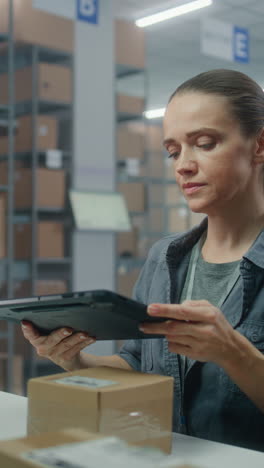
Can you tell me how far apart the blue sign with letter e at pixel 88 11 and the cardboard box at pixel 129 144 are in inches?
41.3

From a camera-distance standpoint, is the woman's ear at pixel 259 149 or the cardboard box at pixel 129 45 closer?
the woman's ear at pixel 259 149

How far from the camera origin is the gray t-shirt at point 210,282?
4.14 feet

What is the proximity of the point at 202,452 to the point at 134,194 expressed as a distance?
4777mm

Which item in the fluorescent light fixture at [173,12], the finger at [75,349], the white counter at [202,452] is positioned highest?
the fluorescent light fixture at [173,12]

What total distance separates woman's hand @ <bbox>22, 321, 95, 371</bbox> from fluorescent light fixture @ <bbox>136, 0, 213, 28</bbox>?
16.5 feet

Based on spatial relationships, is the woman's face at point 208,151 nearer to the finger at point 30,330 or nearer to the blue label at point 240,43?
the finger at point 30,330

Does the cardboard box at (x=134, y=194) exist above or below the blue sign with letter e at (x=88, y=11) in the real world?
below

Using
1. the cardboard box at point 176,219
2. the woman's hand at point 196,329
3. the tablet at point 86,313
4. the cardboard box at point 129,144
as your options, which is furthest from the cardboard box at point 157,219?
the woman's hand at point 196,329

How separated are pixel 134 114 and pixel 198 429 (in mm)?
4667

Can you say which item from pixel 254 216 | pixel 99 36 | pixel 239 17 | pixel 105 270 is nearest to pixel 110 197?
pixel 105 270

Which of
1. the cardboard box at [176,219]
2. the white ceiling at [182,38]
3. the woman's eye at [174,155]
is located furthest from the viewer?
the cardboard box at [176,219]

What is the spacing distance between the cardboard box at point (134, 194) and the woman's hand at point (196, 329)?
4.60 m

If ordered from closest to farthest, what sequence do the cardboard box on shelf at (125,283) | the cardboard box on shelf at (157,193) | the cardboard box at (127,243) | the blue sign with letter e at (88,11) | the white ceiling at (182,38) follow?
the blue sign with letter e at (88,11)
the cardboard box on shelf at (125,283)
the cardboard box at (127,243)
the white ceiling at (182,38)
the cardboard box on shelf at (157,193)

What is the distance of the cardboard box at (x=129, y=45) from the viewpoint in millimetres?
5555
